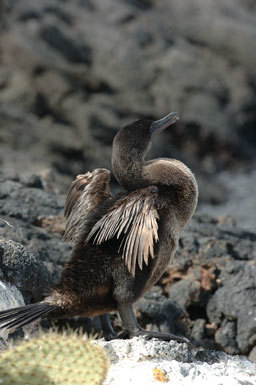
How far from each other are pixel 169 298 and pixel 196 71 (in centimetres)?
929

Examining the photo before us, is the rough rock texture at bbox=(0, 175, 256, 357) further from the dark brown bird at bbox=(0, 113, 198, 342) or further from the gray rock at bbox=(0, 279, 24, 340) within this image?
the dark brown bird at bbox=(0, 113, 198, 342)

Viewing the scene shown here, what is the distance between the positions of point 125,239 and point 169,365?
1.00 metres

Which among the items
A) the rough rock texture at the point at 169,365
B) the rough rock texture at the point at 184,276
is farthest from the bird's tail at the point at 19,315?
the rough rock texture at the point at 184,276

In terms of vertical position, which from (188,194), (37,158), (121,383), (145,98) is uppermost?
(188,194)

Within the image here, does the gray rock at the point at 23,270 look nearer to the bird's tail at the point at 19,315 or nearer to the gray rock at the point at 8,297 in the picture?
the gray rock at the point at 8,297

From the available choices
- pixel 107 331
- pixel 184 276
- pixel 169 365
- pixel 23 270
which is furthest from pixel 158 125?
pixel 169 365

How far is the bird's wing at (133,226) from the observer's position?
15.1ft

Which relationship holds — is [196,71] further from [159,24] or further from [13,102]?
[13,102]

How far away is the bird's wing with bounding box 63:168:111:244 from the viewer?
17.7 feet

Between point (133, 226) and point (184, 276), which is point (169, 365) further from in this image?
point (184, 276)

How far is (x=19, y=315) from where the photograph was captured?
14.1ft

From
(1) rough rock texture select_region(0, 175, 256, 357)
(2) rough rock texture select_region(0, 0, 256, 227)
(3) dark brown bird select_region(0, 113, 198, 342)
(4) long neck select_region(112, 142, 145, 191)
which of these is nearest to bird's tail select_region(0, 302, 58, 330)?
(3) dark brown bird select_region(0, 113, 198, 342)

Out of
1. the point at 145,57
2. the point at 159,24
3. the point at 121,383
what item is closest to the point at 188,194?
the point at 121,383

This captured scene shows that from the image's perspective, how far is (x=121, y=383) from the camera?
3918 millimetres
